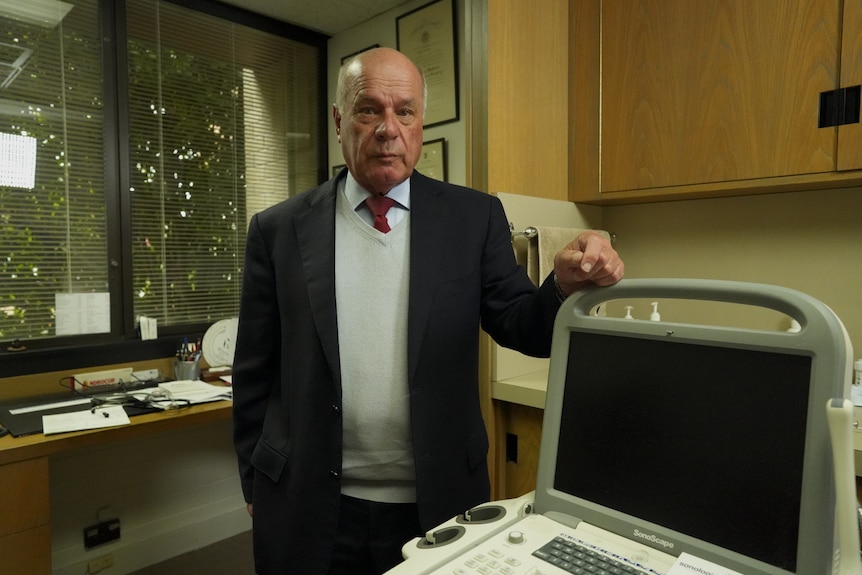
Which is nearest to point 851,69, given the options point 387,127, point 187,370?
point 387,127

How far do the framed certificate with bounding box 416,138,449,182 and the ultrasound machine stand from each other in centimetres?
179

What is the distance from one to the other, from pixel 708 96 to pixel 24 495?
229 cm

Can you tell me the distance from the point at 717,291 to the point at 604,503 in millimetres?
294

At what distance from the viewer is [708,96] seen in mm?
1693

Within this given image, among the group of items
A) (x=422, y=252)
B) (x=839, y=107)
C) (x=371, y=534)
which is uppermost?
(x=839, y=107)

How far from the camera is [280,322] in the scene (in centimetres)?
121

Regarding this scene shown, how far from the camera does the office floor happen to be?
2309mm

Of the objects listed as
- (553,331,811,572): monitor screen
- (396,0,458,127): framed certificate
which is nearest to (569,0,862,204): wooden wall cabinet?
(396,0,458,127): framed certificate

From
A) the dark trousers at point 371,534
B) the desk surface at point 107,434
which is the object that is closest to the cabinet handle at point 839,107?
the dark trousers at point 371,534

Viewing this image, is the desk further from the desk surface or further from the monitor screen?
the monitor screen

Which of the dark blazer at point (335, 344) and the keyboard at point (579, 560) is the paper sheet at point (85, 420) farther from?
the keyboard at point (579, 560)

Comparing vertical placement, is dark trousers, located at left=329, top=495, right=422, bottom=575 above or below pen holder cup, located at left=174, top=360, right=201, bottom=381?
below

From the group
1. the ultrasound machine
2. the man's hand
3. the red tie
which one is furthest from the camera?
the red tie

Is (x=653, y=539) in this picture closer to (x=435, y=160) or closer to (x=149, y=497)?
(x=435, y=160)
